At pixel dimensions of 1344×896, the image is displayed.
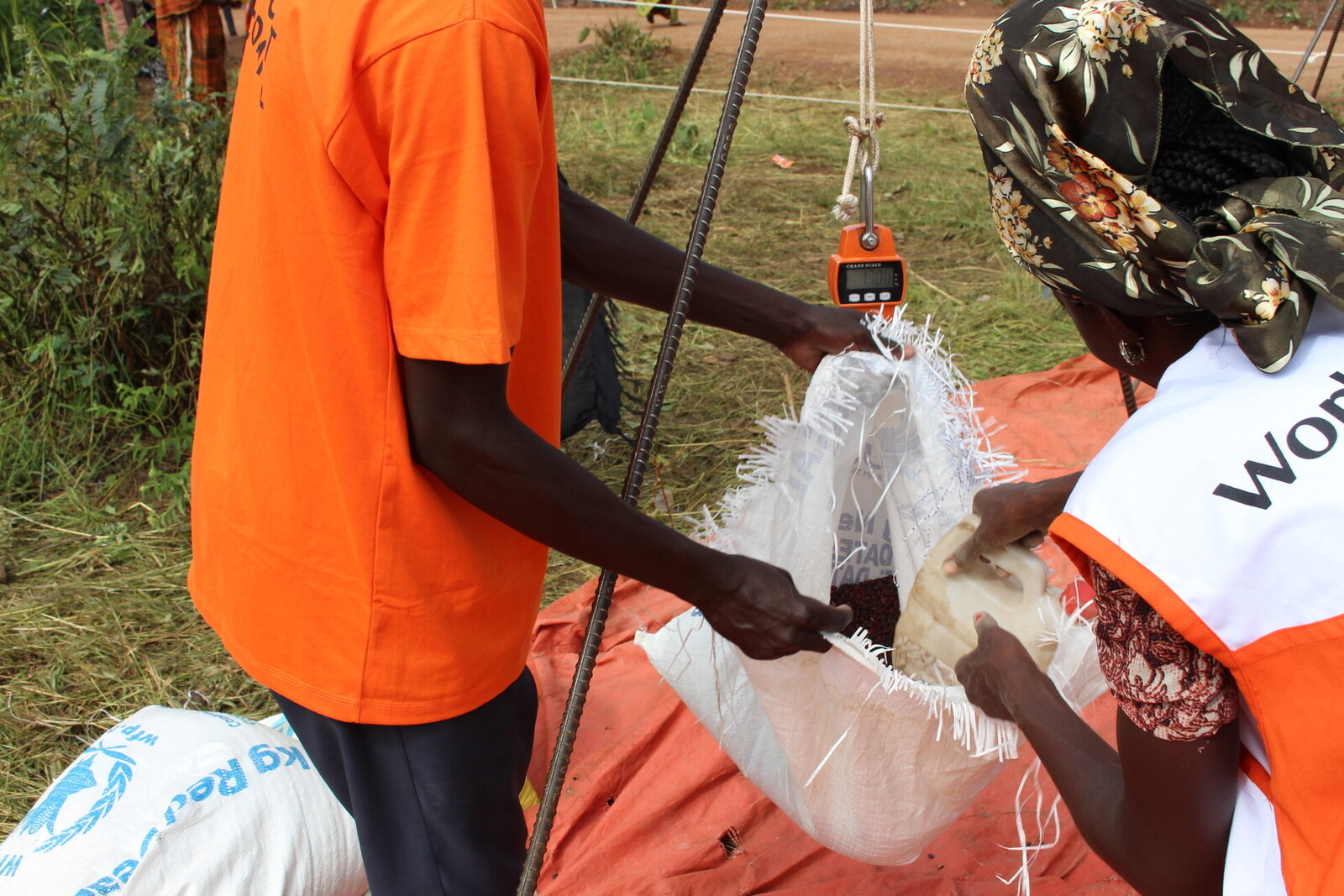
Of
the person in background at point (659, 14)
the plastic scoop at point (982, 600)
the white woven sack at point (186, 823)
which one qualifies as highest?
the plastic scoop at point (982, 600)

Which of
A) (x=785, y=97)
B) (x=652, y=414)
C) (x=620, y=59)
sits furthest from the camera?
(x=620, y=59)

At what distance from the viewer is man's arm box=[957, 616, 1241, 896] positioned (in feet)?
2.88

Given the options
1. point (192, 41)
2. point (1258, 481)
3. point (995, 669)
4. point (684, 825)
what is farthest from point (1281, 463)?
point (192, 41)

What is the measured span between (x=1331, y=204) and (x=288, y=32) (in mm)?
855

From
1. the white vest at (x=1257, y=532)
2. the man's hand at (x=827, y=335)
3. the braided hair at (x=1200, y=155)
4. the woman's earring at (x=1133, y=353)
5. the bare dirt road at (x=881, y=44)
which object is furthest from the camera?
the bare dirt road at (x=881, y=44)

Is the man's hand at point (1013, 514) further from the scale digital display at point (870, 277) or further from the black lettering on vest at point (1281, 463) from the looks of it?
the black lettering on vest at point (1281, 463)

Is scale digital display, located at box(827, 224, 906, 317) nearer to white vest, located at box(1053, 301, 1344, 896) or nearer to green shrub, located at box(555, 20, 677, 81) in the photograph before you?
white vest, located at box(1053, 301, 1344, 896)

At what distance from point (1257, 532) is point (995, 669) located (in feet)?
1.57

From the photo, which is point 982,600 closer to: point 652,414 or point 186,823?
point 652,414

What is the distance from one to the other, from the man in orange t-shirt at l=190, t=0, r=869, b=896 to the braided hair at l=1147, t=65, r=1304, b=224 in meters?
0.54

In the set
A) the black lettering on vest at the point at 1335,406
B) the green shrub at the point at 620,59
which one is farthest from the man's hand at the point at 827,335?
the green shrub at the point at 620,59

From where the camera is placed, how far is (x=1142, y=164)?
90 centimetres

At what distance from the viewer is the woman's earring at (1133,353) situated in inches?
39.5

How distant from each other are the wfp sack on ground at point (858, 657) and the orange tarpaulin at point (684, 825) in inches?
3.7
